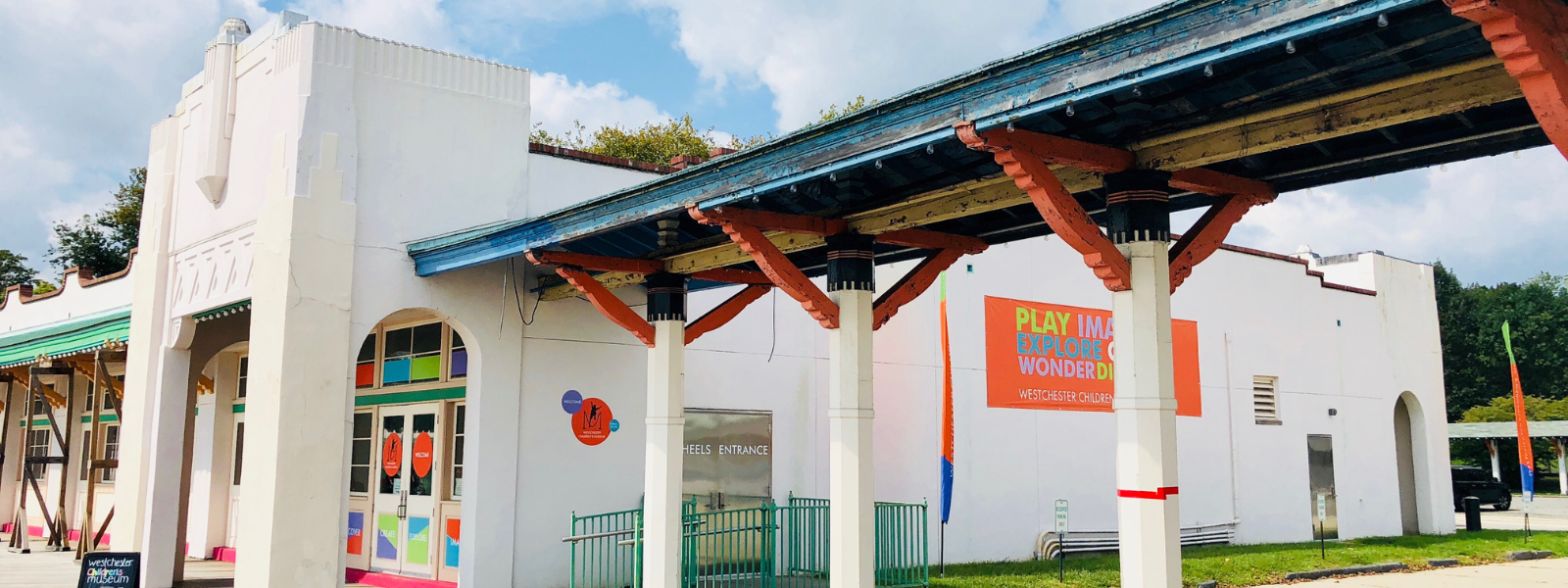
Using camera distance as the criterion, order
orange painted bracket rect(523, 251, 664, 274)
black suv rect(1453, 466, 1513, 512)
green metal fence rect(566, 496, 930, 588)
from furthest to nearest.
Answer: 1. black suv rect(1453, 466, 1513, 512)
2. green metal fence rect(566, 496, 930, 588)
3. orange painted bracket rect(523, 251, 664, 274)

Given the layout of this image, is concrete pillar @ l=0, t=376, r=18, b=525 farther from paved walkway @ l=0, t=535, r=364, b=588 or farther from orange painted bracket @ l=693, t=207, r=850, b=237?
orange painted bracket @ l=693, t=207, r=850, b=237

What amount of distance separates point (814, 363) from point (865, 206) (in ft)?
20.8

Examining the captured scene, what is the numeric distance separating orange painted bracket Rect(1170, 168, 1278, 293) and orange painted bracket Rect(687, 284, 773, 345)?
4962 mm

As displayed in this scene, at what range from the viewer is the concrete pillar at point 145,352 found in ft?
48.6

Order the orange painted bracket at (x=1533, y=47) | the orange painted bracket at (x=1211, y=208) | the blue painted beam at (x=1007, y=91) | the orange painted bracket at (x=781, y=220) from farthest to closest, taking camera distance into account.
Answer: the orange painted bracket at (x=781, y=220)
the orange painted bracket at (x=1211, y=208)
the blue painted beam at (x=1007, y=91)
the orange painted bracket at (x=1533, y=47)

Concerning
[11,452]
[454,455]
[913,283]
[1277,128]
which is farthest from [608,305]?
[11,452]

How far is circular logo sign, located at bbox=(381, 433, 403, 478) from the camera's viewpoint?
14.4 m

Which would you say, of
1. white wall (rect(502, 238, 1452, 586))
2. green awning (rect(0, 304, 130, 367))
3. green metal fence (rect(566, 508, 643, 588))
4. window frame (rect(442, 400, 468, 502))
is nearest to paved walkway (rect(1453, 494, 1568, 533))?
white wall (rect(502, 238, 1452, 586))

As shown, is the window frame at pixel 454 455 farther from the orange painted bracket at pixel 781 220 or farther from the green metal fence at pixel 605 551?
the orange painted bracket at pixel 781 220

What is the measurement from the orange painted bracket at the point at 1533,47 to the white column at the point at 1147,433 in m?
2.54

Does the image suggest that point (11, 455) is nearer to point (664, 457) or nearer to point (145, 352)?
point (145, 352)

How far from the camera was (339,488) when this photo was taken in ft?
39.1

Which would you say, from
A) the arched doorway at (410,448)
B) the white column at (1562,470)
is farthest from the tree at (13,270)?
the white column at (1562,470)

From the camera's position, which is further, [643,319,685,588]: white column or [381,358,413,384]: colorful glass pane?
[381,358,413,384]: colorful glass pane
